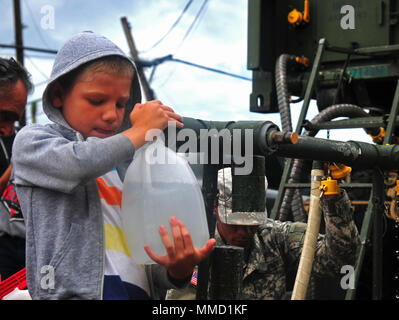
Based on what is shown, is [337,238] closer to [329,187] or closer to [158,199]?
[329,187]

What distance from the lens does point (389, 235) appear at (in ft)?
17.1

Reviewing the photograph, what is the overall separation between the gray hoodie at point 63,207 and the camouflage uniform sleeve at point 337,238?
134 centimetres

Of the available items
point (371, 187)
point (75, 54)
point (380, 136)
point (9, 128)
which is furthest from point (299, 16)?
point (75, 54)

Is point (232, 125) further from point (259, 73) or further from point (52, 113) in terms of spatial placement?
point (259, 73)

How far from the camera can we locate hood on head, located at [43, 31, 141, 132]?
4.54 feet

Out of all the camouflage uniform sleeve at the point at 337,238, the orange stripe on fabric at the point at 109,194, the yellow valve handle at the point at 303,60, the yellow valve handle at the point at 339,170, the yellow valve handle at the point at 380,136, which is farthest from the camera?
the yellow valve handle at the point at 303,60

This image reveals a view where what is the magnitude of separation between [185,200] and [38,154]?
0.36 metres

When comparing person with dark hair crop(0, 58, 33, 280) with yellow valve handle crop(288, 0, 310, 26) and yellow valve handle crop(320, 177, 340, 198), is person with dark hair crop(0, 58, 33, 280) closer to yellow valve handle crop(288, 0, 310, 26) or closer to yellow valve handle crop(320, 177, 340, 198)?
yellow valve handle crop(320, 177, 340, 198)

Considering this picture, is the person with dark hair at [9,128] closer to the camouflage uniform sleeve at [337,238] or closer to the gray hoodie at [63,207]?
the gray hoodie at [63,207]

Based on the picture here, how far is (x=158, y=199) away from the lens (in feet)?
4.09

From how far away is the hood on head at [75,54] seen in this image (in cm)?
138

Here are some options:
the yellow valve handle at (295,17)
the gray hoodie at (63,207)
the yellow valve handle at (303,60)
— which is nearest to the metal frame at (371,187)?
the yellow valve handle at (303,60)

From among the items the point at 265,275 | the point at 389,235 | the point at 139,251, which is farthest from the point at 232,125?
the point at 389,235

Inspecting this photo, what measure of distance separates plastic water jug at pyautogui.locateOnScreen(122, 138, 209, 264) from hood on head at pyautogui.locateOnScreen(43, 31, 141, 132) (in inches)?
10.5
